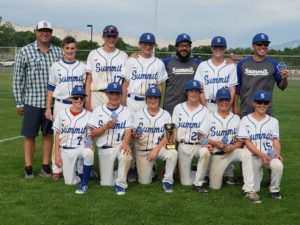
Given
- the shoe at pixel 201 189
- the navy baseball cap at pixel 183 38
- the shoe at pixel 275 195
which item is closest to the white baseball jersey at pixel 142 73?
the navy baseball cap at pixel 183 38

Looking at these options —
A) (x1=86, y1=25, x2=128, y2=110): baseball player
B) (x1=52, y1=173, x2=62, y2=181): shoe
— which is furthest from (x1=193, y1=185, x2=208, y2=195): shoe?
(x1=52, y1=173, x2=62, y2=181): shoe

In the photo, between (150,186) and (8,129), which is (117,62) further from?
(8,129)

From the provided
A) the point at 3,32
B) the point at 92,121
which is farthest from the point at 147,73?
the point at 3,32

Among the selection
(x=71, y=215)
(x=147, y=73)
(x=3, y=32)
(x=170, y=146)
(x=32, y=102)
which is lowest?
(x=71, y=215)

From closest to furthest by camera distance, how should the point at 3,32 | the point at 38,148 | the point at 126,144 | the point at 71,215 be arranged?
the point at 71,215 < the point at 126,144 < the point at 38,148 < the point at 3,32

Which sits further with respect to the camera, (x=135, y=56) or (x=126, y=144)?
(x=135, y=56)

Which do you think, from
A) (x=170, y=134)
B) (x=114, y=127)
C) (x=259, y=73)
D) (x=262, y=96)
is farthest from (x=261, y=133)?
(x=114, y=127)

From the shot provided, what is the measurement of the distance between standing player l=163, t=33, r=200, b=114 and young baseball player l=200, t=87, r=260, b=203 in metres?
0.65

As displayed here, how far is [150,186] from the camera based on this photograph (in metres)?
6.29

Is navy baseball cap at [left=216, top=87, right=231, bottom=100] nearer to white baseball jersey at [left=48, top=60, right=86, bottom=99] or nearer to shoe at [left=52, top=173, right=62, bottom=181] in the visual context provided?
white baseball jersey at [left=48, top=60, right=86, bottom=99]

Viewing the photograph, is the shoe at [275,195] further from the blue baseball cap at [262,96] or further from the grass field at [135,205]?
the blue baseball cap at [262,96]

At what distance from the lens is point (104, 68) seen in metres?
6.49

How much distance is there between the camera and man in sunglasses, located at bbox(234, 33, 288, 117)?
20.4 ft

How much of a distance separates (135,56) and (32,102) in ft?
5.19
